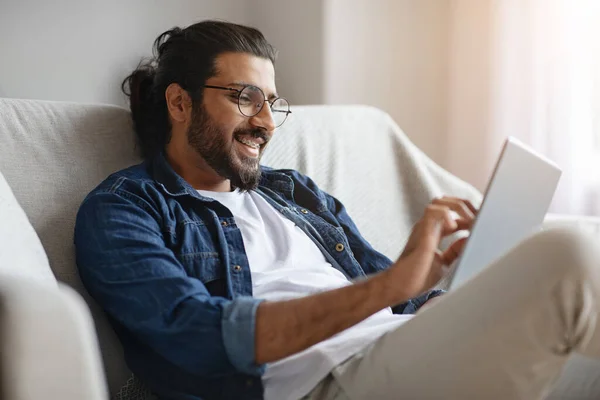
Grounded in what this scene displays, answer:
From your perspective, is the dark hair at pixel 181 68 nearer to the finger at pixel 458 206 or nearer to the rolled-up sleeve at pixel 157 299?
the rolled-up sleeve at pixel 157 299

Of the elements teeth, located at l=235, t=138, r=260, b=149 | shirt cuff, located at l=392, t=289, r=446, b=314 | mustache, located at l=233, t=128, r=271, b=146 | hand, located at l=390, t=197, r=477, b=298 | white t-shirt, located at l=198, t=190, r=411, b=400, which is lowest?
shirt cuff, located at l=392, t=289, r=446, b=314

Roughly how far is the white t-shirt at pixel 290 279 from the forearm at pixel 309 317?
87 millimetres

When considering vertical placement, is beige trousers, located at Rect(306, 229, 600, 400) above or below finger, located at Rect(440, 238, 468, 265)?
above

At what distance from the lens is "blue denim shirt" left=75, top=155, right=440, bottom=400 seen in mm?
1094

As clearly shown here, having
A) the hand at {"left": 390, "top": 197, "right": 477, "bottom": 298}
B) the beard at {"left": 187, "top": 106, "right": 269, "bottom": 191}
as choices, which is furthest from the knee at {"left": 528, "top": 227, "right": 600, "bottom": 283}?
the beard at {"left": 187, "top": 106, "right": 269, "bottom": 191}

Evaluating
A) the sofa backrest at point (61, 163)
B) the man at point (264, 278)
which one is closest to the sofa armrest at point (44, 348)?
the man at point (264, 278)

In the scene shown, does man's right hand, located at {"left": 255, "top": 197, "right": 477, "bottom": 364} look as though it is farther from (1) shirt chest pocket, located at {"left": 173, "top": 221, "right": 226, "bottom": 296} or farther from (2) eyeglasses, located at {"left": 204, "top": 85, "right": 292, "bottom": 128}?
(2) eyeglasses, located at {"left": 204, "top": 85, "right": 292, "bottom": 128}

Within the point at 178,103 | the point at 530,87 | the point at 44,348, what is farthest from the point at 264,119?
the point at 530,87

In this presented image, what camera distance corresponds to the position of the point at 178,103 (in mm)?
1583

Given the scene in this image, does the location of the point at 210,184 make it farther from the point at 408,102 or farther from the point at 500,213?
the point at 408,102

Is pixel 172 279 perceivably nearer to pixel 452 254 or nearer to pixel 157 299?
pixel 157 299

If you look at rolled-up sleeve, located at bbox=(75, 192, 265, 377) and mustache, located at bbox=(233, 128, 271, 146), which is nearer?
rolled-up sleeve, located at bbox=(75, 192, 265, 377)

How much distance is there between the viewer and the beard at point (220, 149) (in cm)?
152

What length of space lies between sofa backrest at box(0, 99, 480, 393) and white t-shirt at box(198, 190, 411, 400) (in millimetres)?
230
